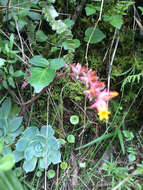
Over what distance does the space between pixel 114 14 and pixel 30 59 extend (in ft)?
2.03

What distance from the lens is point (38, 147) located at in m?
1.55

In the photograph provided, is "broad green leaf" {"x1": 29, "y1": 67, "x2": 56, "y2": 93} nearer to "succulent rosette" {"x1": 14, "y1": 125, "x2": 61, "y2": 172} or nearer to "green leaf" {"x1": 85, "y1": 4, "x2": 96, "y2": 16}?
"succulent rosette" {"x1": 14, "y1": 125, "x2": 61, "y2": 172}

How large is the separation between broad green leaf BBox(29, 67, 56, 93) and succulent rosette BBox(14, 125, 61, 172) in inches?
11.3

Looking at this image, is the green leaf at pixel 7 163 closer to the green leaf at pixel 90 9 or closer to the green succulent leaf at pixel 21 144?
the green succulent leaf at pixel 21 144

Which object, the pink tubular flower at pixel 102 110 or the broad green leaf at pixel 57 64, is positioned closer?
the pink tubular flower at pixel 102 110

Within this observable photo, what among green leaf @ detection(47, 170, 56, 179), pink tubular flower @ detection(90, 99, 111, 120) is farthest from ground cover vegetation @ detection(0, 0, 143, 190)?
pink tubular flower @ detection(90, 99, 111, 120)

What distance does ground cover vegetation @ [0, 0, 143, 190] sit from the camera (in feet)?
5.05

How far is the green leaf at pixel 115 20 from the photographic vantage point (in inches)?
60.9


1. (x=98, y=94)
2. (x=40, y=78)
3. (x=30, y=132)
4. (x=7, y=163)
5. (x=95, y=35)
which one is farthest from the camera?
(x=95, y=35)

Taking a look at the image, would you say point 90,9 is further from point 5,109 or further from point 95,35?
point 5,109

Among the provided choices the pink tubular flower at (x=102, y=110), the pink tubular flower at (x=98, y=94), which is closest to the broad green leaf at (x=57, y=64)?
the pink tubular flower at (x=98, y=94)

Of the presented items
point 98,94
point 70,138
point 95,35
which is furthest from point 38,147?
point 95,35

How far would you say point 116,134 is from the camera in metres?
1.69

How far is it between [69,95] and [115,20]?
0.57m
